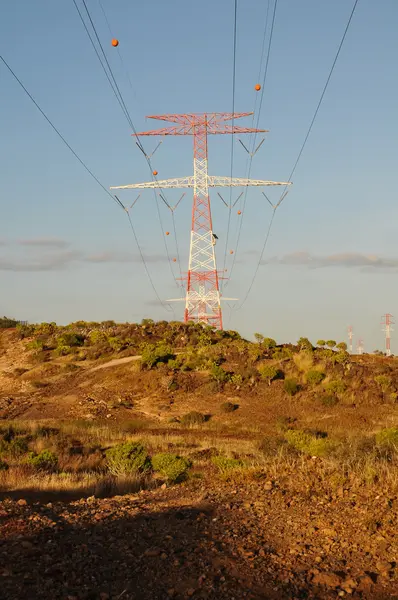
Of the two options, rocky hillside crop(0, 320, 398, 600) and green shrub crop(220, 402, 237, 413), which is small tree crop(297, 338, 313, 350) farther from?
green shrub crop(220, 402, 237, 413)

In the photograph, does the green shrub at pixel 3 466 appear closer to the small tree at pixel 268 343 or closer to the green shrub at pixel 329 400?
the green shrub at pixel 329 400

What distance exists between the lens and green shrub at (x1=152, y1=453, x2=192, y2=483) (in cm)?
1662

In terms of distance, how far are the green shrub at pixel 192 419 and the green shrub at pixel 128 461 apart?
10.4m

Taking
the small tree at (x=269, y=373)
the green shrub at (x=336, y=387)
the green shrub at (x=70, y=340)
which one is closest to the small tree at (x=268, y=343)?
the small tree at (x=269, y=373)

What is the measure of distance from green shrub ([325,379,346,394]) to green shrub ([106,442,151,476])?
17006 millimetres

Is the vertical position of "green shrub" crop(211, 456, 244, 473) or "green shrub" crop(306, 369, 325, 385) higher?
"green shrub" crop(306, 369, 325, 385)

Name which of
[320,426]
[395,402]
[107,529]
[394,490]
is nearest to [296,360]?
[395,402]

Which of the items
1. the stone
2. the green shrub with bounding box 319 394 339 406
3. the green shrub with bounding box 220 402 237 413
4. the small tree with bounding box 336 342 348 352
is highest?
the small tree with bounding box 336 342 348 352

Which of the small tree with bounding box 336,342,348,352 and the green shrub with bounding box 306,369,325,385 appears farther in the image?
the small tree with bounding box 336,342,348,352

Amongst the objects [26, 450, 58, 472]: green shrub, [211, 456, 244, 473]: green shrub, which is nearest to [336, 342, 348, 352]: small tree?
[211, 456, 244, 473]: green shrub

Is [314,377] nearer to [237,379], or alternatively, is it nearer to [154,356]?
[237,379]

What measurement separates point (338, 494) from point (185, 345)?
33.3m

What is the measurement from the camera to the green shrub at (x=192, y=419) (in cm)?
3079

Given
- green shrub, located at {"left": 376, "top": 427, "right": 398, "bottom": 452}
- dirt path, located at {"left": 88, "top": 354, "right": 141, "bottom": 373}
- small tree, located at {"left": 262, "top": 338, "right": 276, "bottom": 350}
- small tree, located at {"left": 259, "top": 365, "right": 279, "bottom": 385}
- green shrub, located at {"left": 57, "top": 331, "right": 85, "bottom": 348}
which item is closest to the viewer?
green shrub, located at {"left": 376, "top": 427, "right": 398, "bottom": 452}
